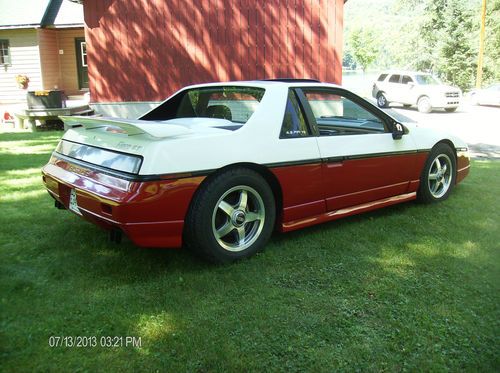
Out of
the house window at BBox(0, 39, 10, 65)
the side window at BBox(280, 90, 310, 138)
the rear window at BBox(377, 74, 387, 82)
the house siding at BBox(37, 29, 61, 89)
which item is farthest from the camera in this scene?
the rear window at BBox(377, 74, 387, 82)

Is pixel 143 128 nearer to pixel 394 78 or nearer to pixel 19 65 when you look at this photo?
pixel 19 65

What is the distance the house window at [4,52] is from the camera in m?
19.1

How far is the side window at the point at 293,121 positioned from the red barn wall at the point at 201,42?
27.1 ft

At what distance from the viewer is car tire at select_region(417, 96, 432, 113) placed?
2005cm

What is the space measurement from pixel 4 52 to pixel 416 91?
16.9 meters

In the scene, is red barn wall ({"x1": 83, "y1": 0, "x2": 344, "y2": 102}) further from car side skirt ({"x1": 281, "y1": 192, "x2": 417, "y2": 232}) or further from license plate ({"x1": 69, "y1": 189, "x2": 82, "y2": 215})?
license plate ({"x1": 69, "y1": 189, "x2": 82, "y2": 215})

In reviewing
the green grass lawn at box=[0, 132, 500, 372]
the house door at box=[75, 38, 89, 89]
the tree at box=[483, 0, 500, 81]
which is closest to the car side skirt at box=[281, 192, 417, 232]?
the green grass lawn at box=[0, 132, 500, 372]

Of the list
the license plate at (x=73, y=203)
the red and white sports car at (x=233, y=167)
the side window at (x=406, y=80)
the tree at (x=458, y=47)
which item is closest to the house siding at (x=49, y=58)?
the side window at (x=406, y=80)

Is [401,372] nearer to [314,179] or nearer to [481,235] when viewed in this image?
[314,179]

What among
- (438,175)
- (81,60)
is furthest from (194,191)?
(81,60)

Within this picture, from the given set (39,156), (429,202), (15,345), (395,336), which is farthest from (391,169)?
(39,156)

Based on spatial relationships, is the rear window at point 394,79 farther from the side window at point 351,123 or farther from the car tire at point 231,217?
the car tire at point 231,217

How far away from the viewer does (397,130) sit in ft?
15.6

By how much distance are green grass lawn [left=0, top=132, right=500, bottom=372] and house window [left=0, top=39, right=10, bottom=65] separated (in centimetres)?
1694
